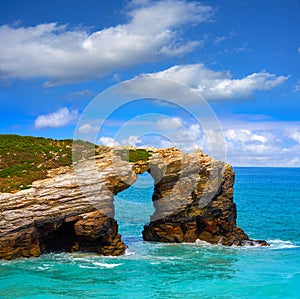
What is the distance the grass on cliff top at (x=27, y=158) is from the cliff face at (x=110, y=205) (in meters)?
1.80

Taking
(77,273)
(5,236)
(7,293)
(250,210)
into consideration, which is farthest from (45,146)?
(250,210)

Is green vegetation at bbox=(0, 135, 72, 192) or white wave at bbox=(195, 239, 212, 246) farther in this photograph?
white wave at bbox=(195, 239, 212, 246)

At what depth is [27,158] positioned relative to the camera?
45.2 metres

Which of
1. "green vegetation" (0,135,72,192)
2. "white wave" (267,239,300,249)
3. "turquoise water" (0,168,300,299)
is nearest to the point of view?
"turquoise water" (0,168,300,299)

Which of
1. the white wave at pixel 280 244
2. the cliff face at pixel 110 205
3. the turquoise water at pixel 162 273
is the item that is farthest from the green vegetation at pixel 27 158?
the white wave at pixel 280 244

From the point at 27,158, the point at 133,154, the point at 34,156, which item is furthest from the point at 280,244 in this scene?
the point at 27,158

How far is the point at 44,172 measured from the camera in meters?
42.2

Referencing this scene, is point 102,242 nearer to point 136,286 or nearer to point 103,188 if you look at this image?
point 103,188

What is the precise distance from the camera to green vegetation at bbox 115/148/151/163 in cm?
4456

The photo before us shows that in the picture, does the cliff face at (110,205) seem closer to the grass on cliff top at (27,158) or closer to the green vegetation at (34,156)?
the green vegetation at (34,156)

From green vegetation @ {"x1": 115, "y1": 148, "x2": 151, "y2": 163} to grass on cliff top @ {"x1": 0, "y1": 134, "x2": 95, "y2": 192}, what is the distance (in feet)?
17.7

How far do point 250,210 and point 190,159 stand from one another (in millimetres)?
42958

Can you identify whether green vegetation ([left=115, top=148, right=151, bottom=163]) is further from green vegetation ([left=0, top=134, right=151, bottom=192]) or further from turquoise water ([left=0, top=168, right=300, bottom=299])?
turquoise water ([left=0, top=168, right=300, bottom=299])

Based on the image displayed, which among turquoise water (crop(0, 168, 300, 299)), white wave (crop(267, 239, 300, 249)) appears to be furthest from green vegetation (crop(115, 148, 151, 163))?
white wave (crop(267, 239, 300, 249))
